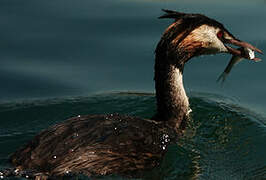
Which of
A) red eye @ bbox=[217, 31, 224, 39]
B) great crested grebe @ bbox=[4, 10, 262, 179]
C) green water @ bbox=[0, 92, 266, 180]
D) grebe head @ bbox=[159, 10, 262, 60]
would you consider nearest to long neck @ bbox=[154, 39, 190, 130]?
great crested grebe @ bbox=[4, 10, 262, 179]

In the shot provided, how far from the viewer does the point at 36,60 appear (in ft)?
29.6

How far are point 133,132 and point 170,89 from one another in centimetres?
113

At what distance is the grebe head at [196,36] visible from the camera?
7180 millimetres

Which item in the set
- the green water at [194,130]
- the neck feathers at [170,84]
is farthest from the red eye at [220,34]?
the green water at [194,130]

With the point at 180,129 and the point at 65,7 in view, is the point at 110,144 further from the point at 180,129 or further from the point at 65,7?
the point at 65,7

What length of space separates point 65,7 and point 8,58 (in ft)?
5.19

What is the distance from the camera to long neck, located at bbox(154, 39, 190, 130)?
739 centimetres

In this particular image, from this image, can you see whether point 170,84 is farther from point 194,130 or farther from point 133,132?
point 133,132

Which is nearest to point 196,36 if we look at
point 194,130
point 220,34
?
point 220,34

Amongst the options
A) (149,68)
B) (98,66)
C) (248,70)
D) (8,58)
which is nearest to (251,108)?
(248,70)

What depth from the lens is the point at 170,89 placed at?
24.6ft

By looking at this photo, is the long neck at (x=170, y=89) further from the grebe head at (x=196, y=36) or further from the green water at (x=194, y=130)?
the green water at (x=194, y=130)

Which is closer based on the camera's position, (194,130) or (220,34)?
(220,34)

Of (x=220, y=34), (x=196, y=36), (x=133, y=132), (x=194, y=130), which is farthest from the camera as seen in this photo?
(x=194, y=130)
